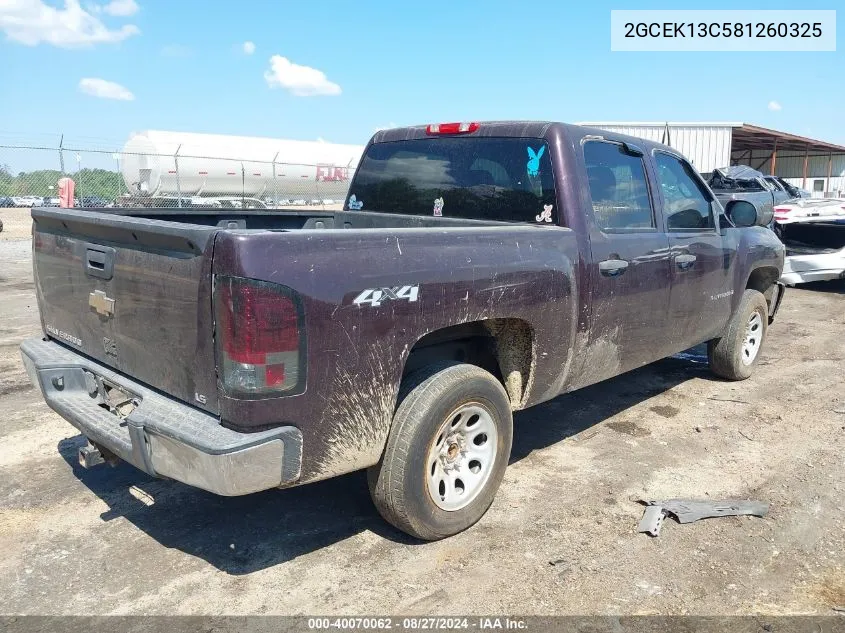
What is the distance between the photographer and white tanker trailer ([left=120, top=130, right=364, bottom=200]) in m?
22.3

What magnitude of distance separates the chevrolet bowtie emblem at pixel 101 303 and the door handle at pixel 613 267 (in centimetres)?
253

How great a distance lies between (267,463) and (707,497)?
2.59 m

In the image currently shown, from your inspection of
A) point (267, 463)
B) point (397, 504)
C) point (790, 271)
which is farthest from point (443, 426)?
point (790, 271)

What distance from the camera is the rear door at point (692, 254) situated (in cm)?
461

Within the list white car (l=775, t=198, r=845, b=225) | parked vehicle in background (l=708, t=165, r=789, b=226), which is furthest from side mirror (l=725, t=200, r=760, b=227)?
parked vehicle in background (l=708, t=165, r=789, b=226)

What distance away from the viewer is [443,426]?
3146 millimetres

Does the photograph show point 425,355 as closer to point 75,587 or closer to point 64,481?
point 75,587

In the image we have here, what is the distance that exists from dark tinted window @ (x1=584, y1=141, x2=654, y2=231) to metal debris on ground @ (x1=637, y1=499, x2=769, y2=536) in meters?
1.57

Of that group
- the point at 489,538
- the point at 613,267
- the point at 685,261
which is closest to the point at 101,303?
the point at 489,538

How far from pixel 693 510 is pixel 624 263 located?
4.63ft

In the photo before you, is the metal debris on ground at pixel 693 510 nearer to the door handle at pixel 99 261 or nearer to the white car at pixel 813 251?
the door handle at pixel 99 261

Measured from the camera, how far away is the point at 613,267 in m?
3.94

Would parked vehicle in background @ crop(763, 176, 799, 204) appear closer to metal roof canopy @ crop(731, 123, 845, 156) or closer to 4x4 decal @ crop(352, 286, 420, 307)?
metal roof canopy @ crop(731, 123, 845, 156)

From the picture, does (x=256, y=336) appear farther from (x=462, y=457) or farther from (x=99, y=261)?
(x=462, y=457)
